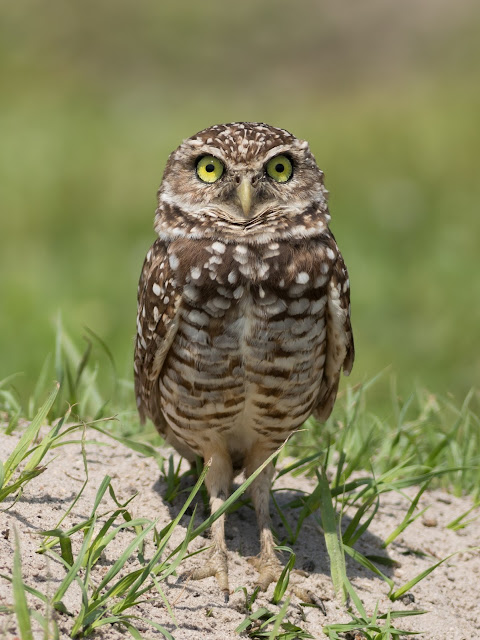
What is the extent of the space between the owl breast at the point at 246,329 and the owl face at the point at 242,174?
0.16 metres

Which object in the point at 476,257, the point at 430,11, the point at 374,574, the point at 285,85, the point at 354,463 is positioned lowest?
the point at 374,574

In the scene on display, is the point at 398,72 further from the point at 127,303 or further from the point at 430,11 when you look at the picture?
the point at 127,303

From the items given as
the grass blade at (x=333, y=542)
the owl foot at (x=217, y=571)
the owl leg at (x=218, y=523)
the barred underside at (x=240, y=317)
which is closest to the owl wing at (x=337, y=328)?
the barred underside at (x=240, y=317)

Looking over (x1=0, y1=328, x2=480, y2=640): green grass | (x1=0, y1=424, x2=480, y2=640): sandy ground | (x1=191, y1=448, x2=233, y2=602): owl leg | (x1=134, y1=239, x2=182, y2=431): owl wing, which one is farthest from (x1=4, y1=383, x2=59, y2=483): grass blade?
(x1=191, y1=448, x2=233, y2=602): owl leg

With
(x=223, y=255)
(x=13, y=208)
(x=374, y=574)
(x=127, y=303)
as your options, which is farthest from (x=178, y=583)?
(x=13, y=208)

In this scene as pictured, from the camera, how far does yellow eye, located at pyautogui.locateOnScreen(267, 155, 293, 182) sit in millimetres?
3209

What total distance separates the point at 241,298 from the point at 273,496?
90cm

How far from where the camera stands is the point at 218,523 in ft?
10.7

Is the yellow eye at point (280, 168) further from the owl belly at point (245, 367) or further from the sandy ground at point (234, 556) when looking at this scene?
the sandy ground at point (234, 556)

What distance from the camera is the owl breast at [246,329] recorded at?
306 cm

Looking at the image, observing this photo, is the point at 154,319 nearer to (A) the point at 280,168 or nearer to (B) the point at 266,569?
(A) the point at 280,168

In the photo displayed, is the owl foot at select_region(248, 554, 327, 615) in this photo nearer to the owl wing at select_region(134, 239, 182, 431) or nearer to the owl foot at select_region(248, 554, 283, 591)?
the owl foot at select_region(248, 554, 283, 591)

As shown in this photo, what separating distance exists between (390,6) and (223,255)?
43.7 feet

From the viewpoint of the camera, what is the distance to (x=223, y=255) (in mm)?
3090
